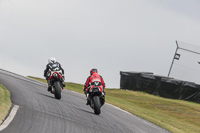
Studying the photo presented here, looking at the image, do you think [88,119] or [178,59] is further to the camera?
[178,59]

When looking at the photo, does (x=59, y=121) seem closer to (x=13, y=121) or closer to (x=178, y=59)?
(x=13, y=121)

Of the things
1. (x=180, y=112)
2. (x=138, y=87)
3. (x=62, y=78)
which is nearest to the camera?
(x=62, y=78)

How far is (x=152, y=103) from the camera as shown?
23.5 metres

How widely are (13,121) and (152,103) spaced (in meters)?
16.4

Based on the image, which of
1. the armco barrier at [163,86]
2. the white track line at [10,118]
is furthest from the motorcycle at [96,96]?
the armco barrier at [163,86]

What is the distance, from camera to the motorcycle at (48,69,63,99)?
45.0ft

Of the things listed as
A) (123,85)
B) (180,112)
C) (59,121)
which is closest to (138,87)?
(123,85)

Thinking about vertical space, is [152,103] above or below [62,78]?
below

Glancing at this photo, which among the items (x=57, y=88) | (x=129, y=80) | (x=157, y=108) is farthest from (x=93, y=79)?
(x=129, y=80)

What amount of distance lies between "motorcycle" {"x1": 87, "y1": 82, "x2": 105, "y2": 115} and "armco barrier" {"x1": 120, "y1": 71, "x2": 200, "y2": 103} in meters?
15.1

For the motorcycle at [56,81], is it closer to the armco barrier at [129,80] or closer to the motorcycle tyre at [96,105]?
the motorcycle tyre at [96,105]

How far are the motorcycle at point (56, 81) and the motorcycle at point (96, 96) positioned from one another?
1727mm

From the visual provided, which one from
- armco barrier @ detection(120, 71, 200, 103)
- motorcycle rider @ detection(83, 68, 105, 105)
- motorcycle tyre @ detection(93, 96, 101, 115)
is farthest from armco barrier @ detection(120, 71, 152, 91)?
motorcycle tyre @ detection(93, 96, 101, 115)

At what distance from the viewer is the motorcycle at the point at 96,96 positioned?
1184 centimetres
